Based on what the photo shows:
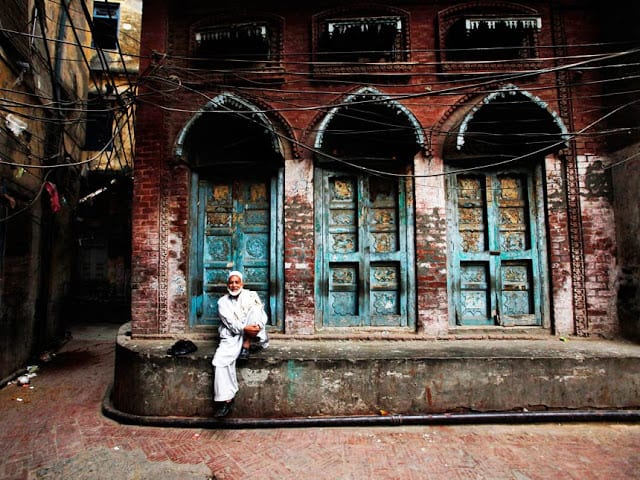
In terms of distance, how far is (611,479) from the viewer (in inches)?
119

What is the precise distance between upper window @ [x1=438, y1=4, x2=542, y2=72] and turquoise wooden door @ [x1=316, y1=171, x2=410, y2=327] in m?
2.12

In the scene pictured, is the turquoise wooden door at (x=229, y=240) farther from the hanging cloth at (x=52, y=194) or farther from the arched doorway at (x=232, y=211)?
the hanging cloth at (x=52, y=194)

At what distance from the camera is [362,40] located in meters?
5.11

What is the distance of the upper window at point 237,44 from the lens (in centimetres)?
494

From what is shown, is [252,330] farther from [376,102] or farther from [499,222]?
[499,222]

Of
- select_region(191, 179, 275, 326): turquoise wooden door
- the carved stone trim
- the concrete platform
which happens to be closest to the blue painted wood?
select_region(191, 179, 275, 326): turquoise wooden door

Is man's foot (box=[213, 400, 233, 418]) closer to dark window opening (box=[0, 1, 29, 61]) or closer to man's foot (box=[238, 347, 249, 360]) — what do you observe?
man's foot (box=[238, 347, 249, 360])

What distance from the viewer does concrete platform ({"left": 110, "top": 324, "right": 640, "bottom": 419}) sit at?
4023mm

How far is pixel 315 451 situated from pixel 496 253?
3.74m

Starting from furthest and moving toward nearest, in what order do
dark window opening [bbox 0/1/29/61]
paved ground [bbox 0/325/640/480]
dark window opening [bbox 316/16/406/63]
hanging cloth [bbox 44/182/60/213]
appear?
1. hanging cloth [bbox 44/182/60/213]
2. dark window opening [bbox 0/1/29/61]
3. dark window opening [bbox 316/16/406/63]
4. paved ground [bbox 0/325/640/480]

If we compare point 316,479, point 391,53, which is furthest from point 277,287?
point 391,53

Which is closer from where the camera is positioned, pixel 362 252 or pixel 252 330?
pixel 252 330

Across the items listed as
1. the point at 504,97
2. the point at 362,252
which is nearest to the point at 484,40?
the point at 504,97

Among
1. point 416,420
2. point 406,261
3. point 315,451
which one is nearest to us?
point 315,451
